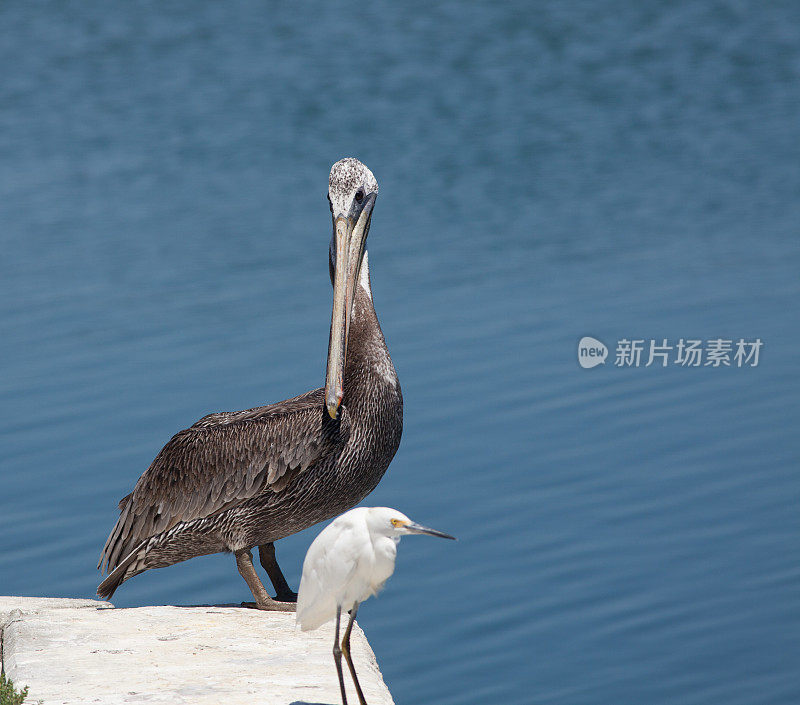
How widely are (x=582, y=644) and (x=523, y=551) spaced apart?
797 millimetres

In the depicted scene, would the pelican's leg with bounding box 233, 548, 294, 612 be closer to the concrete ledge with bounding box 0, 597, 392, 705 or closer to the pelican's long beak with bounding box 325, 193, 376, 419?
the concrete ledge with bounding box 0, 597, 392, 705

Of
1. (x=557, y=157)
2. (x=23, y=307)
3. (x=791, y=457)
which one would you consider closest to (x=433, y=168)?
(x=557, y=157)

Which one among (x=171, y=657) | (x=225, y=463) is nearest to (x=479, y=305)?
(x=225, y=463)

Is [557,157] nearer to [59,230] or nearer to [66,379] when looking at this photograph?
[59,230]

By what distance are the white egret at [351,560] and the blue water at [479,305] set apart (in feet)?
5.14

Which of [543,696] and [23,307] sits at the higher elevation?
[23,307]

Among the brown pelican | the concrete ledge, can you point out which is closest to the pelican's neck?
the brown pelican

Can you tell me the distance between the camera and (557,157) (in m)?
12.9

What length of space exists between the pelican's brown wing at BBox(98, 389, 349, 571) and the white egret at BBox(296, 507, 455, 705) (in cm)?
109

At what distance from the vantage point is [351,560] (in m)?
3.62

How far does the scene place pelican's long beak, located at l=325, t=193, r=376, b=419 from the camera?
15.9ft

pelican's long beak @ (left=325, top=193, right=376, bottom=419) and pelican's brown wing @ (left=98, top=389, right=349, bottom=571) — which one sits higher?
pelican's long beak @ (left=325, top=193, right=376, bottom=419)

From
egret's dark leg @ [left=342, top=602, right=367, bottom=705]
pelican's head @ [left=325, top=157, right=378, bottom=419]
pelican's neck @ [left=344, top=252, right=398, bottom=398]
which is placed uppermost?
pelican's head @ [left=325, top=157, right=378, bottom=419]

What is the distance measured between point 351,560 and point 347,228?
71.9 inches
